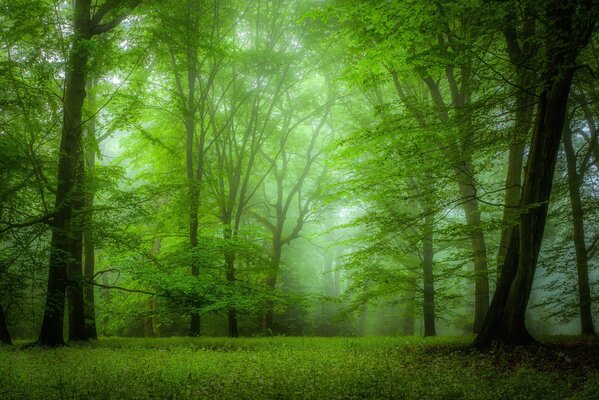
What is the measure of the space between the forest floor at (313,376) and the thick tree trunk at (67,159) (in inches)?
85.9

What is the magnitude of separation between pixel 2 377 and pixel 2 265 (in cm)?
285

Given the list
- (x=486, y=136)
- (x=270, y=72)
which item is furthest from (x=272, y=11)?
(x=486, y=136)

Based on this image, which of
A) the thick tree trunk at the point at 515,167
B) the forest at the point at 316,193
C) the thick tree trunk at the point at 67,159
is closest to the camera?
the forest at the point at 316,193

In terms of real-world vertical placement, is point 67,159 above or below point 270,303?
above

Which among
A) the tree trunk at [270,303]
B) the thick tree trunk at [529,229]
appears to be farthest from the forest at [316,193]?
the tree trunk at [270,303]

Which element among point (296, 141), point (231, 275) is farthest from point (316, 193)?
point (231, 275)

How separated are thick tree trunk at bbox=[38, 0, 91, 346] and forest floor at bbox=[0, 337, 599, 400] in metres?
2.18

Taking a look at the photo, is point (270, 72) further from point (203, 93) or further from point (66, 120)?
point (66, 120)

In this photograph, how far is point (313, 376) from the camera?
576 centimetres

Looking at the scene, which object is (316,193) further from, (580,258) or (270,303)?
(580,258)

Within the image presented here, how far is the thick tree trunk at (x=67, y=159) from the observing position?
33.4 ft

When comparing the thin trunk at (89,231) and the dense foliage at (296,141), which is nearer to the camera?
the dense foliage at (296,141)

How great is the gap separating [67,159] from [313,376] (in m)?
9.46

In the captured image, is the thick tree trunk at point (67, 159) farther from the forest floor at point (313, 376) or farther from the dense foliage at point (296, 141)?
the forest floor at point (313, 376)
